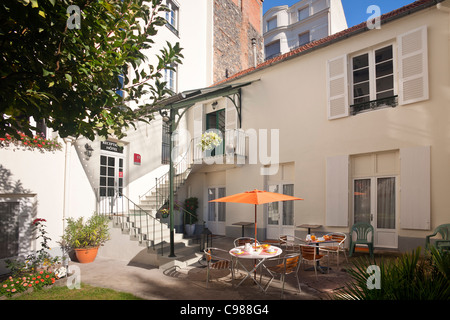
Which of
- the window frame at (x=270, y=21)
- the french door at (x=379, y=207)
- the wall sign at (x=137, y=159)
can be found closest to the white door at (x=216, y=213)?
the wall sign at (x=137, y=159)

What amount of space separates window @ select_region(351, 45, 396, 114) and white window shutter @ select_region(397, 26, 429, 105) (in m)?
0.37

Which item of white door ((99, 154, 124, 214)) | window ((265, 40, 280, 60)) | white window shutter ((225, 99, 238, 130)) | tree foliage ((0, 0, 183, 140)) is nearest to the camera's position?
tree foliage ((0, 0, 183, 140))

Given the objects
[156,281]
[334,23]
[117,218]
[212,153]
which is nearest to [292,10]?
[334,23]

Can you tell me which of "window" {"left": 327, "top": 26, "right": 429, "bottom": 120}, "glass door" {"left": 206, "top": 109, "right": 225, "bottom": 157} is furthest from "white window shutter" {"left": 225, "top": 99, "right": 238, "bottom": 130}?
"window" {"left": 327, "top": 26, "right": 429, "bottom": 120}

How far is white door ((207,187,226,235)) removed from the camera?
11406mm

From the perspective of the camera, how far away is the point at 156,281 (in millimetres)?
5691

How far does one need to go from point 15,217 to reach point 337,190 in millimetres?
8025

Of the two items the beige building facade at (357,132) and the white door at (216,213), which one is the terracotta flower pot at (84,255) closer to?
the beige building facade at (357,132)

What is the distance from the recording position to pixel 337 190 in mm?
7922

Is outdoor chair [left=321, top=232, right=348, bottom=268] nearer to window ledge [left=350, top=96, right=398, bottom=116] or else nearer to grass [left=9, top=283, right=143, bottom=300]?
window ledge [left=350, top=96, right=398, bottom=116]

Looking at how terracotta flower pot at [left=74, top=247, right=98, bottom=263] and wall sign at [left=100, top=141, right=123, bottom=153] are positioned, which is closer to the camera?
terracotta flower pot at [left=74, top=247, right=98, bottom=263]

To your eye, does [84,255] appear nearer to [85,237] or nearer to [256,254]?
[85,237]

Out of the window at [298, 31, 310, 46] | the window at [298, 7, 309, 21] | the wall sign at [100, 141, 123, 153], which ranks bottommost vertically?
the wall sign at [100, 141, 123, 153]

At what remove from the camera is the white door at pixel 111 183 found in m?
8.80
